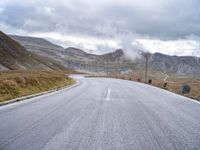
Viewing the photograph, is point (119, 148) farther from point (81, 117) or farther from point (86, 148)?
point (81, 117)

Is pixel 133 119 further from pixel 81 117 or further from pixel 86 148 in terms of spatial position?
pixel 86 148

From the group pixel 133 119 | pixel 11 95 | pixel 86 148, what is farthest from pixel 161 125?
pixel 11 95

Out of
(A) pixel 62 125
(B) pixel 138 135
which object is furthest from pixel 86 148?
(A) pixel 62 125

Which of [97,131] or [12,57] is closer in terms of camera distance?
[97,131]

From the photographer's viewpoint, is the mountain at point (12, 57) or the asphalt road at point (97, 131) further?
the mountain at point (12, 57)

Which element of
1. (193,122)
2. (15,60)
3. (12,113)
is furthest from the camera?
(15,60)

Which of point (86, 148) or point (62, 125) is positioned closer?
point (86, 148)

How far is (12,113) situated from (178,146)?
7094mm

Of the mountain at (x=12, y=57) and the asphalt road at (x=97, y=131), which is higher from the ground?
the mountain at (x=12, y=57)

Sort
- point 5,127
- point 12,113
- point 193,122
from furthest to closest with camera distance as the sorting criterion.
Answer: point 12,113
point 193,122
point 5,127

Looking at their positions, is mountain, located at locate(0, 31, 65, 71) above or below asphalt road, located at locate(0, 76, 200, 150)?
above

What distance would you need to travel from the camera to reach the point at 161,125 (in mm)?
10180

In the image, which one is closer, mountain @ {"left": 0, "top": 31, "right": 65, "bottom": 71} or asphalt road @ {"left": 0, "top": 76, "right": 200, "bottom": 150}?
asphalt road @ {"left": 0, "top": 76, "right": 200, "bottom": 150}

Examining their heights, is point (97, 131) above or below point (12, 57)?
below
